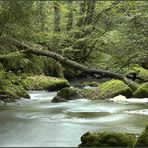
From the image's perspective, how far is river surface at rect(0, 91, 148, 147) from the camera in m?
7.73

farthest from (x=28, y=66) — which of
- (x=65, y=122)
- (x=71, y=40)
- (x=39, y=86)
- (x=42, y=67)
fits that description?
(x=65, y=122)

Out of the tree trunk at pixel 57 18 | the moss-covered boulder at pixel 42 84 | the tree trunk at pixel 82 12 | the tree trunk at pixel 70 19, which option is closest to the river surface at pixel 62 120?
the moss-covered boulder at pixel 42 84

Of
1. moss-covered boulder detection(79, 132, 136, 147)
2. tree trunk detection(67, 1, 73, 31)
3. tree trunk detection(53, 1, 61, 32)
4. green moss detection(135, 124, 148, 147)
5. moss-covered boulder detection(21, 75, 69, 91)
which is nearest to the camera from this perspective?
green moss detection(135, 124, 148, 147)

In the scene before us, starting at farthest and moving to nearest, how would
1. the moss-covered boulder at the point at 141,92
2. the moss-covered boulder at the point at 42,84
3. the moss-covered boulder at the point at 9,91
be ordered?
the moss-covered boulder at the point at 42,84 < the moss-covered boulder at the point at 141,92 < the moss-covered boulder at the point at 9,91

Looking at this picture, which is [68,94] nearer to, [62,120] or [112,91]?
[112,91]

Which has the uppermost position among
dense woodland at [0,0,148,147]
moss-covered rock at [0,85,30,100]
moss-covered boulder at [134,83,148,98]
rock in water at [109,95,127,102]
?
dense woodland at [0,0,148,147]

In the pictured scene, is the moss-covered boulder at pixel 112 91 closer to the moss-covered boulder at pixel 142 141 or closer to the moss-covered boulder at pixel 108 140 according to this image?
the moss-covered boulder at pixel 108 140

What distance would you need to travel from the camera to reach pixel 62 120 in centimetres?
979

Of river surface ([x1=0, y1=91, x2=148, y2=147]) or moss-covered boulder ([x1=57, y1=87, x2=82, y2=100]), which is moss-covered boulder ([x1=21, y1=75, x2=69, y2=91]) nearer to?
moss-covered boulder ([x1=57, y1=87, x2=82, y2=100])

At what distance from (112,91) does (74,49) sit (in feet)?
34.8

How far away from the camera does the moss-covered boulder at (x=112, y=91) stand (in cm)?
1460

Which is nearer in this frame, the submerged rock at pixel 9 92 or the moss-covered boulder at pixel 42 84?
the submerged rock at pixel 9 92

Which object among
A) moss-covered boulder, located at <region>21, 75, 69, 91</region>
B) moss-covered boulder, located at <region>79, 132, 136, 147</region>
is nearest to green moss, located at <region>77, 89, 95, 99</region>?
moss-covered boulder, located at <region>21, 75, 69, 91</region>

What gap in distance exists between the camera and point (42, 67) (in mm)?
22844
